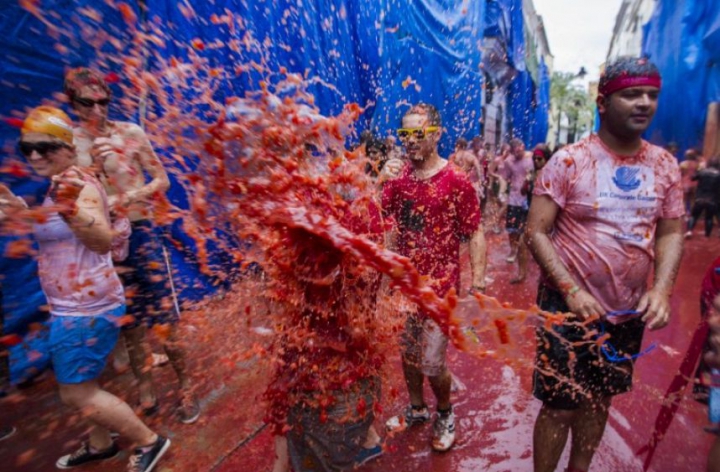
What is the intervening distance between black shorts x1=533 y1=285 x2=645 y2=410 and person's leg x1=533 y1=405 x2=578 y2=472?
0.18 feet

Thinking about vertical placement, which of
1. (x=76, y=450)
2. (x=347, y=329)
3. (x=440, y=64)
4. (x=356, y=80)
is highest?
(x=440, y=64)

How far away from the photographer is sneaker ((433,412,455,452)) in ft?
9.64

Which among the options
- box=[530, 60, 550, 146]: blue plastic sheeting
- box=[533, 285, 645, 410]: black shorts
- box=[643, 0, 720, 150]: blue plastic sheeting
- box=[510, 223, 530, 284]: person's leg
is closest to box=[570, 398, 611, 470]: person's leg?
box=[533, 285, 645, 410]: black shorts

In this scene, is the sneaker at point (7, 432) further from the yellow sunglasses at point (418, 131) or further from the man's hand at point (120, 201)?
the yellow sunglasses at point (418, 131)

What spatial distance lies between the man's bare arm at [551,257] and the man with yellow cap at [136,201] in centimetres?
227

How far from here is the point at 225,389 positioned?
3734 millimetres

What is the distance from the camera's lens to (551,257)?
2.29 m

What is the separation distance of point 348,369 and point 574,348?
1.29 metres

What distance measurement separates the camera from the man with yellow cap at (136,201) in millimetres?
2775

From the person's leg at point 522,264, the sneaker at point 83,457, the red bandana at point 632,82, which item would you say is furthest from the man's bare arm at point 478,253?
the person's leg at point 522,264

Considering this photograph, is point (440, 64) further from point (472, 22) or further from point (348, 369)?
point (348, 369)

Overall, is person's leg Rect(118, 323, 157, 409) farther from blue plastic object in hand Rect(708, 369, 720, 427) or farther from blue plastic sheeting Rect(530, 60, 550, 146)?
blue plastic sheeting Rect(530, 60, 550, 146)

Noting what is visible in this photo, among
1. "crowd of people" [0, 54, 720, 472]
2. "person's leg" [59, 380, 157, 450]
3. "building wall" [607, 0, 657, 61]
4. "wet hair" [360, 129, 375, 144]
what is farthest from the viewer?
"building wall" [607, 0, 657, 61]

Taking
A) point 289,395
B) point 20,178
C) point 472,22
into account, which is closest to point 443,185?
point 289,395
